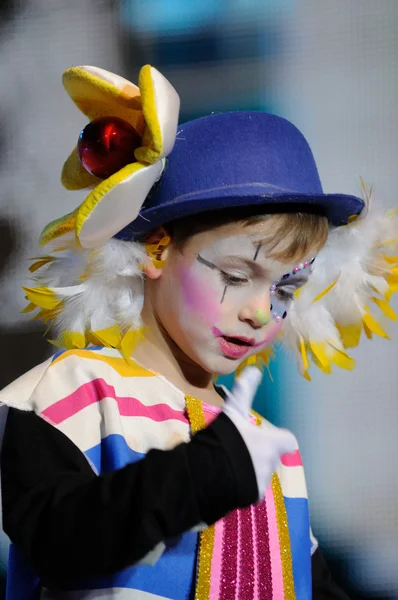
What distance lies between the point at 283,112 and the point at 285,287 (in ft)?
1.43

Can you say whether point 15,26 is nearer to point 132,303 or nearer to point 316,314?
point 132,303

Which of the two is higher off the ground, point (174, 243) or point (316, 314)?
point (174, 243)

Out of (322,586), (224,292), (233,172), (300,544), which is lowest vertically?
(322,586)

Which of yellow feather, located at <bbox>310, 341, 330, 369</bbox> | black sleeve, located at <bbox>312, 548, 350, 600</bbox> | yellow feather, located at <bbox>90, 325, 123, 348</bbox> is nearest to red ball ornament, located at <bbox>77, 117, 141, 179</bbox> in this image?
yellow feather, located at <bbox>90, 325, 123, 348</bbox>

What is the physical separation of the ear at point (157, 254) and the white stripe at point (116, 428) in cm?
18

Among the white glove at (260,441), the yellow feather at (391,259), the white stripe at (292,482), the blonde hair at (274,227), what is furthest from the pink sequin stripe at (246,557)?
the yellow feather at (391,259)

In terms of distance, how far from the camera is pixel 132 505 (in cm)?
71

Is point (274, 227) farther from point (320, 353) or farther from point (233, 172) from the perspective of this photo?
point (320, 353)

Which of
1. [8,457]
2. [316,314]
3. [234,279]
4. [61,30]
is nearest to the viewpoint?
[8,457]

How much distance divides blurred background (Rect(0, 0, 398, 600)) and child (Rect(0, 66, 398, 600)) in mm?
216

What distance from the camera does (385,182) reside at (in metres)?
1.33

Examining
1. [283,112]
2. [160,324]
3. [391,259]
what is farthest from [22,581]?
[283,112]

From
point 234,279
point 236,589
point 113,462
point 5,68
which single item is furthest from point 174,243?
point 5,68

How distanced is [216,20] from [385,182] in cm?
37
